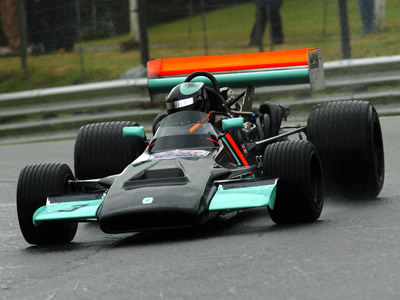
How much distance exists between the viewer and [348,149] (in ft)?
28.2

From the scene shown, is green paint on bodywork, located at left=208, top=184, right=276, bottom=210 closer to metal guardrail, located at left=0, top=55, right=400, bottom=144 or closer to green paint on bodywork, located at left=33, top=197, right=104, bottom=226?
green paint on bodywork, located at left=33, top=197, right=104, bottom=226

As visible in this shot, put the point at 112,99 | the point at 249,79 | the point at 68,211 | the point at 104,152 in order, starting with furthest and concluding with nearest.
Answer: the point at 112,99
the point at 249,79
the point at 104,152
the point at 68,211

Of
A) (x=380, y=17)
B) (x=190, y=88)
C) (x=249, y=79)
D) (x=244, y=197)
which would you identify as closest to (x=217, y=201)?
(x=244, y=197)

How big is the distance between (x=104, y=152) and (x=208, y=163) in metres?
1.66

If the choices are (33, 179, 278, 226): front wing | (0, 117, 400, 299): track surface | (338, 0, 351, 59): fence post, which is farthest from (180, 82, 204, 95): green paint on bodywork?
(338, 0, 351, 59): fence post

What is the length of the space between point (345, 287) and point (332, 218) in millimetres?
2345

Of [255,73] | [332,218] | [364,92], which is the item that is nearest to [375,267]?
[332,218]

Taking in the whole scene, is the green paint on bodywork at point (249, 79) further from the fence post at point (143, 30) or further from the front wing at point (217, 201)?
the fence post at point (143, 30)

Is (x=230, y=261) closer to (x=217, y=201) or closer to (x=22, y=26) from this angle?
(x=217, y=201)

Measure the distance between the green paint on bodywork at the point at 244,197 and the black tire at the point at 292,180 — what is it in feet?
0.63

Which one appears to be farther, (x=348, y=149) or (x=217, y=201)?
(x=348, y=149)

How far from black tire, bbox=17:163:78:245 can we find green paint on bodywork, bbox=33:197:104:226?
0.59ft

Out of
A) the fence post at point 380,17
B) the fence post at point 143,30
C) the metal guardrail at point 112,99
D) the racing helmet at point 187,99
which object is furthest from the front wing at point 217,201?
the fence post at point 380,17

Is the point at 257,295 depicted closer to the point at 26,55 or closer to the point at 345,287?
the point at 345,287
